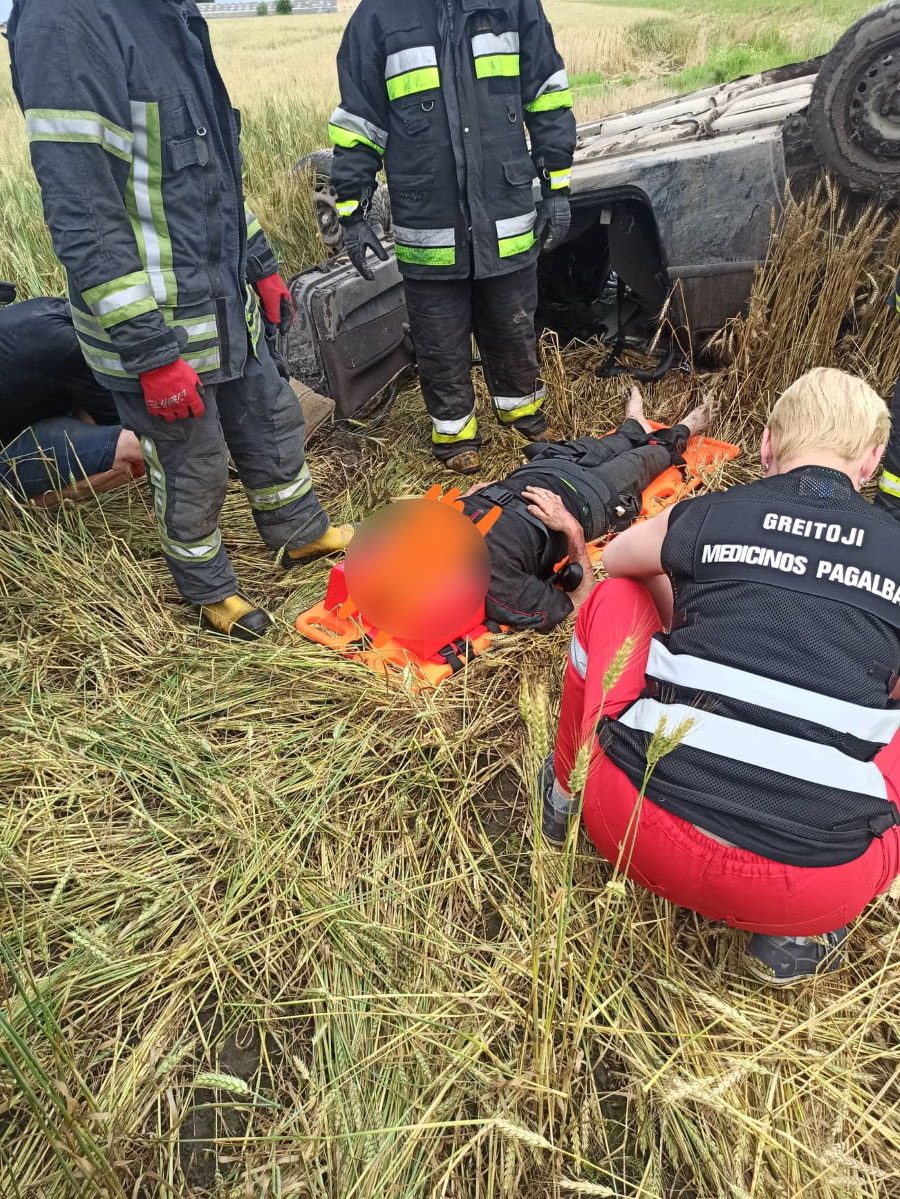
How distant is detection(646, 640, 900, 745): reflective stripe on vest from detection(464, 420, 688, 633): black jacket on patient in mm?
1203

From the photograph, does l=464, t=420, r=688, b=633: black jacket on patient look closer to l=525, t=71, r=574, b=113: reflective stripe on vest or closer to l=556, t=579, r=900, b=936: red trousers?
l=556, t=579, r=900, b=936: red trousers

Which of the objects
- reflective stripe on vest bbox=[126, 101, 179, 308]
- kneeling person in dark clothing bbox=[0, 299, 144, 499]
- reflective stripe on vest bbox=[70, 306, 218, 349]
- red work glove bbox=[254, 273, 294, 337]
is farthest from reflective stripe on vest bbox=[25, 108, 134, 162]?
kneeling person in dark clothing bbox=[0, 299, 144, 499]

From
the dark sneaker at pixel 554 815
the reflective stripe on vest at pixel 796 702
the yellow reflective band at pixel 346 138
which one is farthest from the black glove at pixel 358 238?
the reflective stripe on vest at pixel 796 702

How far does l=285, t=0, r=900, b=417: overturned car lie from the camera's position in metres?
2.77

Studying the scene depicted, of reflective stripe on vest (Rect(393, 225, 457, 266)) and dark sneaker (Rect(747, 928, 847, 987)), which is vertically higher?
reflective stripe on vest (Rect(393, 225, 457, 266))

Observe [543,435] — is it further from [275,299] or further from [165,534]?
[165,534]

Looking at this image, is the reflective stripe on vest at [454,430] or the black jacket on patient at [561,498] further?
the reflective stripe on vest at [454,430]

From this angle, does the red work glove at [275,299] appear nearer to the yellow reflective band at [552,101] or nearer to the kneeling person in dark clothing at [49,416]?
the kneeling person in dark clothing at [49,416]

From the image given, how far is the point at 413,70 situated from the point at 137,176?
1344 millimetres

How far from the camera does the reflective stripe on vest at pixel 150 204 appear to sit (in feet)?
6.31

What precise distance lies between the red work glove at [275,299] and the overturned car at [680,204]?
783mm

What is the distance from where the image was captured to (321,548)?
2973 millimetres

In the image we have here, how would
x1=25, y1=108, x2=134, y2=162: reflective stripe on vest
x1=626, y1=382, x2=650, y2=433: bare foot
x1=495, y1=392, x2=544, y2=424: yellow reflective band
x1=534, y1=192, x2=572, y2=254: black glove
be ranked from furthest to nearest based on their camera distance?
1. x1=495, y1=392, x2=544, y2=424: yellow reflective band
2. x1=626, y1=382, x2=650, y2=433: bare foot
3. x1=534, y1=192, x2=572, y2=254: black glove
4. x1=25, y1=108, x2=134, y2=162: reflective stripe on vest

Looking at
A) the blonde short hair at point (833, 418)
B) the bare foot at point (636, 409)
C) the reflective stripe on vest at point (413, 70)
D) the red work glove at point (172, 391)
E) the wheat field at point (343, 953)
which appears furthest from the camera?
the bare foot at point (636, 409)
